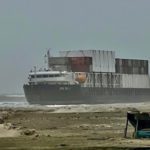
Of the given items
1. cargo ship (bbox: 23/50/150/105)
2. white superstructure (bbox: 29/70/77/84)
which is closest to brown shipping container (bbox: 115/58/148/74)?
cargo ship (bbox: 23/50/150/105)

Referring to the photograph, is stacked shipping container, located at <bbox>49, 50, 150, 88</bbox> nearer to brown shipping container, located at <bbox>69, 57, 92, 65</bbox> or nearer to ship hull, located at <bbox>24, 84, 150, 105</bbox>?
brown shipping container, located at <bbox>69, 57, 92, 65</bbox>

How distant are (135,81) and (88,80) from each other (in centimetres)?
1655

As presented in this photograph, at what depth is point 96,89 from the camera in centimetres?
12731

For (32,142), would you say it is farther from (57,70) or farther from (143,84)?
(143,84)

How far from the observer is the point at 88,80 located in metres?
126

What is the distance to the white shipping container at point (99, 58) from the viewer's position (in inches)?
5167

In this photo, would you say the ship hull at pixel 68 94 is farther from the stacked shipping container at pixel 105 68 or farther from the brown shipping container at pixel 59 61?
the brown shipping container at pixel 59 61

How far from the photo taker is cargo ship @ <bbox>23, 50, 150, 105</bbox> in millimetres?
119438

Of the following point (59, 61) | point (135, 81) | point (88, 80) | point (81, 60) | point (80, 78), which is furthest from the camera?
point (135, 81)

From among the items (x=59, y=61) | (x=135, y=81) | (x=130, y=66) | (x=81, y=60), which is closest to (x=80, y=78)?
(x=81, y=60)

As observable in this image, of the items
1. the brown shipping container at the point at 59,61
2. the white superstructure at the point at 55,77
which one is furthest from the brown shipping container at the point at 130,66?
the white superstructure at the point at 55,77

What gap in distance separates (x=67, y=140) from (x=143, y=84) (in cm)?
11785

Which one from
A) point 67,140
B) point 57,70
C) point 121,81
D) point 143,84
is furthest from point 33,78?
point 67,140

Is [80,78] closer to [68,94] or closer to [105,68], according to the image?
[68,94]
